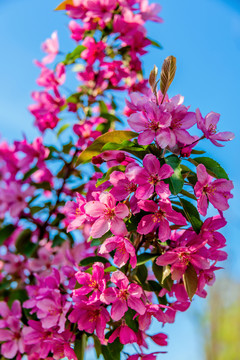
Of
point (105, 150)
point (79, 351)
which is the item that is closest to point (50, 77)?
point (105, 150)

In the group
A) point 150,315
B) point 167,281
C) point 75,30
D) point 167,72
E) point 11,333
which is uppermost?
point 75,30

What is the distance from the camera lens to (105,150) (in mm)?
1062

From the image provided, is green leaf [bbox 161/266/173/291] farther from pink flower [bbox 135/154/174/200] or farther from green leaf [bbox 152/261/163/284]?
pink flower [bbox 135/154/174/200]

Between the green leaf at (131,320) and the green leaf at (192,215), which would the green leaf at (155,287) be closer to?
the green leaf at (131,320)

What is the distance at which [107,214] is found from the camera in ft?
3.31

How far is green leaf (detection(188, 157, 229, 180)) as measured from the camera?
3.45 feet

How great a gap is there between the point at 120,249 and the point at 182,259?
161mm

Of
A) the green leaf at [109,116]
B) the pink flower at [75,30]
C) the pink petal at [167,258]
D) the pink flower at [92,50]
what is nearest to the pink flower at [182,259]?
the pink petal at [167,258]

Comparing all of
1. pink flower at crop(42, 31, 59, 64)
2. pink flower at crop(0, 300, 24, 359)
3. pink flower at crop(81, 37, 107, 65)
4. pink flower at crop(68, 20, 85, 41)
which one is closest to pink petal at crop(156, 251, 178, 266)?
pink flower at crop(0, 300, 24, 359)

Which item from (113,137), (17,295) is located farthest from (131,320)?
(17,295)

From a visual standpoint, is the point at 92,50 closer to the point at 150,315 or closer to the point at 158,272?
the point at 158,272

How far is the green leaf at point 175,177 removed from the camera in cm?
94

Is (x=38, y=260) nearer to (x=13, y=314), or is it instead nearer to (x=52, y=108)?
(x=13, y=314)

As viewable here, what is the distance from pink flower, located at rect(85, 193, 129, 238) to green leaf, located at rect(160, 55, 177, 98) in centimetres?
33
